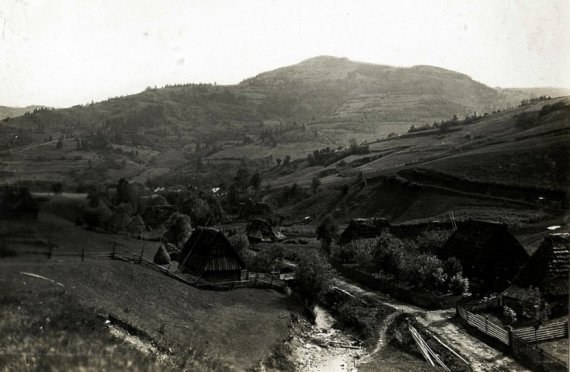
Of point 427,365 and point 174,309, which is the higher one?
point 174,309

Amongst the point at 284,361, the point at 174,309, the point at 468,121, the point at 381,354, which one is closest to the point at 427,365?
the point at 381,354

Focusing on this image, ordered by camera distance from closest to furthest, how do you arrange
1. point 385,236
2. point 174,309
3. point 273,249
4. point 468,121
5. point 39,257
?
1. point 39,257
2. point 174,309
3. point 385,236
4. point 273,249
5. point 468,121

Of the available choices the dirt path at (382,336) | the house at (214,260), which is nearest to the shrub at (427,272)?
the dirt path at (382,336)

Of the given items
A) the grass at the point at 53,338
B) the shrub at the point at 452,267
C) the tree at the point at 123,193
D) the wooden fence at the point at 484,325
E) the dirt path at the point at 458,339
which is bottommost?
the dirt path at the point at 458,339

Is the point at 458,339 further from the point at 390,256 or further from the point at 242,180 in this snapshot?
the point at 242,180

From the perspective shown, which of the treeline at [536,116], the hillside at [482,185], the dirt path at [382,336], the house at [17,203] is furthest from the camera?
the treeline at [536,116]

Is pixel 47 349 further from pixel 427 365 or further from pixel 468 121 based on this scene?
pixel 468 121

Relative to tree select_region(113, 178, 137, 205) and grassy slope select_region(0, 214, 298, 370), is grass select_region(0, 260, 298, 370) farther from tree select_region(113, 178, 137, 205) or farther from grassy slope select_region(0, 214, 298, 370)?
tree select_region(113, 178, 137, 205)

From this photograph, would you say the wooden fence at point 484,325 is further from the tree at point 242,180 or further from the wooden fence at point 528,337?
the tree at point 242,180
